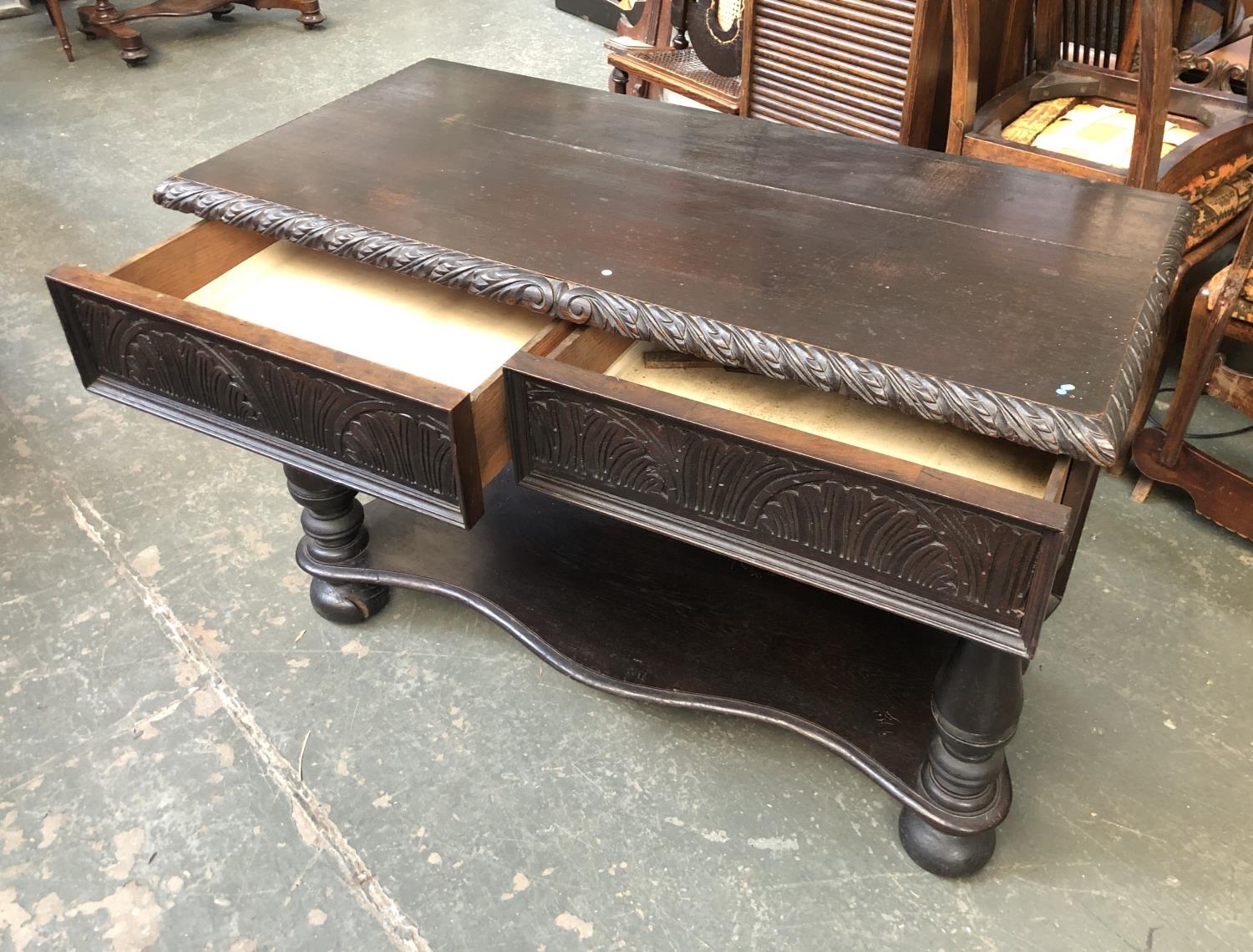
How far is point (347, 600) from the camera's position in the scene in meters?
1.56

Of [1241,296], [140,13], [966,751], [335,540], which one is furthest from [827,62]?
[140,13]

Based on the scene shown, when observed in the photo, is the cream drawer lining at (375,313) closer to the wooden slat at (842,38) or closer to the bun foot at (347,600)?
the bun foot at (347,600)

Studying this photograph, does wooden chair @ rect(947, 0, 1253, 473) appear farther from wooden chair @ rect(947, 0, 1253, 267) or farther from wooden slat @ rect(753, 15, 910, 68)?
wooden slat @ rect(753, 15, 910, 68)

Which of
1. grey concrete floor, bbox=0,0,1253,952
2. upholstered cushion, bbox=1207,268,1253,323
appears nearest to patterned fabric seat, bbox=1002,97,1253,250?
upholstered cushion, bbox=1207,268,1253,323

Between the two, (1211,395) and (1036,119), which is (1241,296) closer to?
(1211,395)

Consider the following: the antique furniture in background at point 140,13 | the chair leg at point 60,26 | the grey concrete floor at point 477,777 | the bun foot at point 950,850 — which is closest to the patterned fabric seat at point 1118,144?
the grey concrete floor at point 477,777

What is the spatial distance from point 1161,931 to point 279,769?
3.59ft

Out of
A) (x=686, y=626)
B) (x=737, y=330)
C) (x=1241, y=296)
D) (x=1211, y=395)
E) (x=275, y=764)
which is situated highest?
(x=737, y=330)

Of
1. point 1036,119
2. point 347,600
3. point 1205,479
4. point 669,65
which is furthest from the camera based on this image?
point 669,65

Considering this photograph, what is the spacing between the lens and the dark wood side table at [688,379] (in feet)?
3.19

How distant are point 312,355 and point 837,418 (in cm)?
56

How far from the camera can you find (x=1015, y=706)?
1.11 m

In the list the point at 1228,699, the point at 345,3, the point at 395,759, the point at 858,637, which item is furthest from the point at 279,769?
the point at 345,3

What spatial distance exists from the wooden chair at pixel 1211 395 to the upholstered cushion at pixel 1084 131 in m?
0.30
